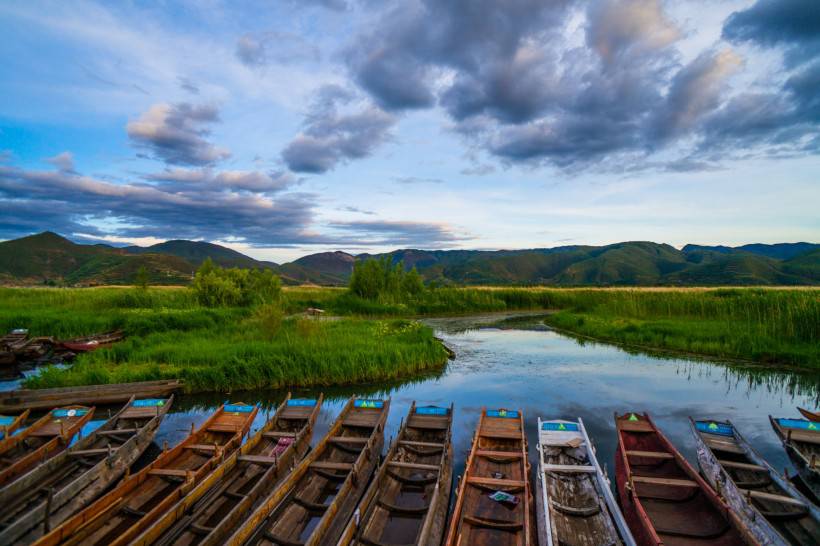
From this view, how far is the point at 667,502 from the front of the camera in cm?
899

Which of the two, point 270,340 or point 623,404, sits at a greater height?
point 270,340

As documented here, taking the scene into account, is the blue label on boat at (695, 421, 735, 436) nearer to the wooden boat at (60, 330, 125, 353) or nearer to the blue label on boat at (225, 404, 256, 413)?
the blue label on boat at (225, 404, 256, 413)

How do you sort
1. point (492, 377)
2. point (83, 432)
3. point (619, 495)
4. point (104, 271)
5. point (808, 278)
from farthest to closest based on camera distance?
1. point (104, 271)
2. point (808, 278)
3. point (492, 377)
4. point (83, 432)
5. point (619, 495)

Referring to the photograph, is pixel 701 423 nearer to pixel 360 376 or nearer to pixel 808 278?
pixel 360 376

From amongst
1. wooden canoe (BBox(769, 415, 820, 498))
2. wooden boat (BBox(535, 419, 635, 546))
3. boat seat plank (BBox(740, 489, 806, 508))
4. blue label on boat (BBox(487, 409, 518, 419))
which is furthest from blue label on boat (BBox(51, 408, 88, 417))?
wooden canoe (BBox(769, 415, 820, 498))

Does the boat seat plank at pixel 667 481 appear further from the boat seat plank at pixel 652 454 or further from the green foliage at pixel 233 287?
the green foliage at pixel 233 287

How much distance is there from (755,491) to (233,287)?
4101cm

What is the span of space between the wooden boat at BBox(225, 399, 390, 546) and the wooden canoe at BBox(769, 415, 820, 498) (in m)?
10.1

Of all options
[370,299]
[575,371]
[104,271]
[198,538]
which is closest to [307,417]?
[198,538]

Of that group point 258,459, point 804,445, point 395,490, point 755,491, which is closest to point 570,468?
point 755,491

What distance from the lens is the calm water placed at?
14430 mm

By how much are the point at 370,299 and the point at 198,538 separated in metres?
42.1

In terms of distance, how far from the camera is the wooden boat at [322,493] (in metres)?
7.41

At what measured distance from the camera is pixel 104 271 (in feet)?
633
